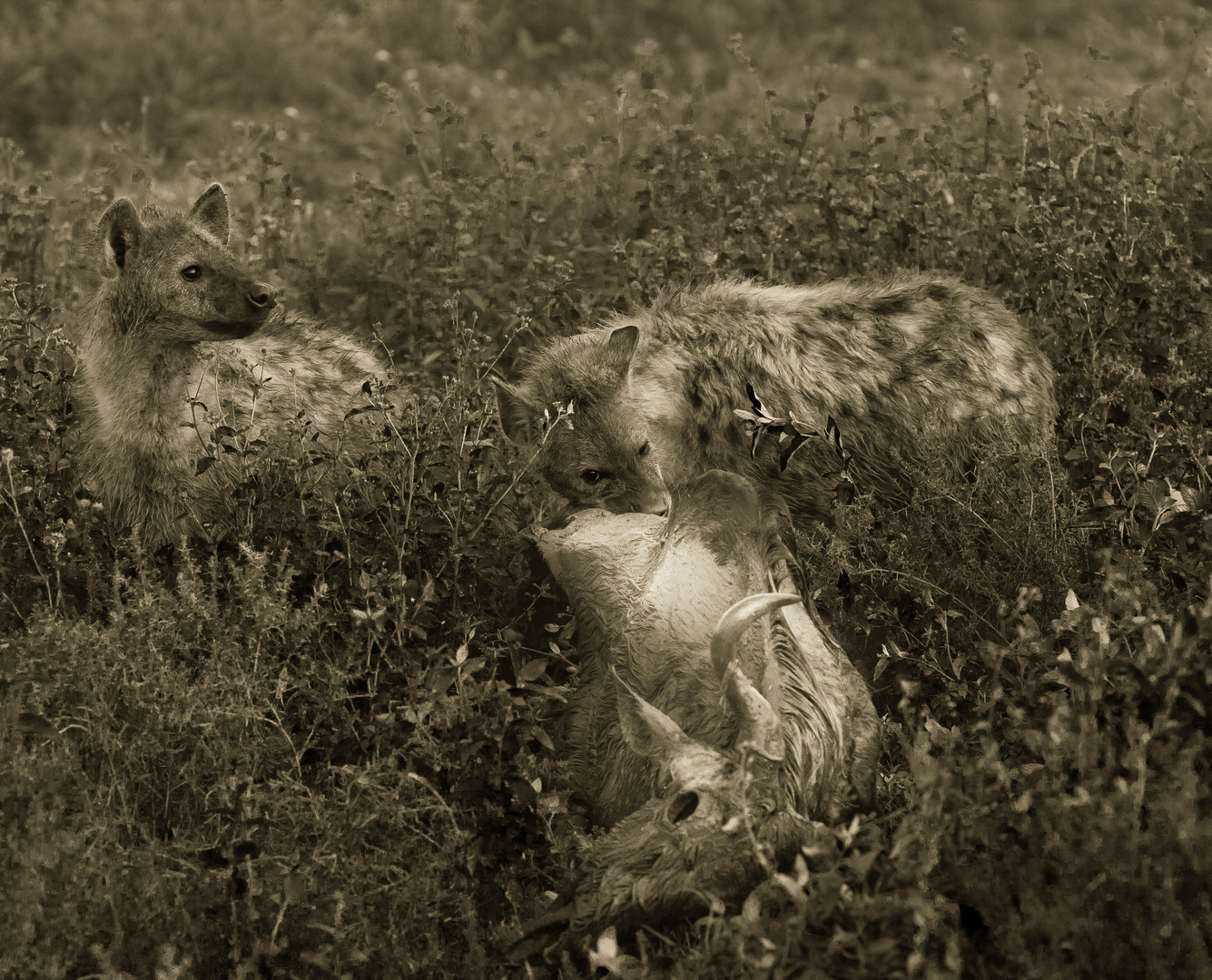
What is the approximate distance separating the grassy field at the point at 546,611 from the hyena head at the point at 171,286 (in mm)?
307

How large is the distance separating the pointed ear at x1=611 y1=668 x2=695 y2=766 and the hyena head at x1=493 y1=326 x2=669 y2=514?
5.26ft

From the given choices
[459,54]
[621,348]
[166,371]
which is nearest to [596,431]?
[621,348]

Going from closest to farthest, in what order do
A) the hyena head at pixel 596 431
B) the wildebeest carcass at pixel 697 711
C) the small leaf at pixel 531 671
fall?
the wildebeest carcass at pixel 697 711
the small leaf at pixel 531 671
the hyena head at pixel 596 431

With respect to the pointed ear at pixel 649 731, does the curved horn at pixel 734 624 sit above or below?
above

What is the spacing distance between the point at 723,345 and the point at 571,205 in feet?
7.45

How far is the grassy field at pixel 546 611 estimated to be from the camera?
10.0 ft

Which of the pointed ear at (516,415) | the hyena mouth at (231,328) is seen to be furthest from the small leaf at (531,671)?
the hyena mouth at (231,328)

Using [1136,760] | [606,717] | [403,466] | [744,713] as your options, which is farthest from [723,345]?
[1136,760]

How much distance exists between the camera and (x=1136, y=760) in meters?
2.92

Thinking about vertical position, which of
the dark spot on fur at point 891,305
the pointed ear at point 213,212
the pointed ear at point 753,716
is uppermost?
the pointed ear at point 213,212

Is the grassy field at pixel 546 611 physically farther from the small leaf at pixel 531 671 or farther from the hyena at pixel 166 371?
the hyena at pixel 166 371

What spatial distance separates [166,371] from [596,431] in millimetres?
1552

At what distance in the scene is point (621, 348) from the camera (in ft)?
17.4

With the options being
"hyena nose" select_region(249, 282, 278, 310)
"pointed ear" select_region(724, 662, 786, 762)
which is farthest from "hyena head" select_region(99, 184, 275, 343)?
"pointed ear" select_region(724, 662, 786, 762)
